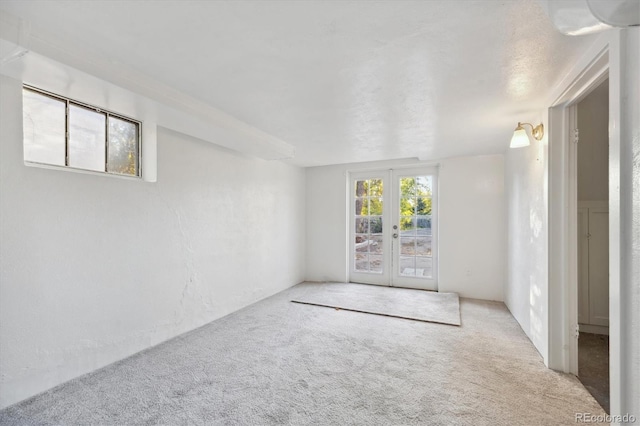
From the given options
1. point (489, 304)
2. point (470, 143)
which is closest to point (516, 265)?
point (489, 304)

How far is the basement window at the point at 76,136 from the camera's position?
2.04 m

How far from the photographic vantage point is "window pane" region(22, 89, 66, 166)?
200 centimetres

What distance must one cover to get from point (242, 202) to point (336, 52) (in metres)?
2.71

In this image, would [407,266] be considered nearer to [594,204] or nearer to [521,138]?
[594,204]

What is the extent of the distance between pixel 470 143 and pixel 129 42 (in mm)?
3690

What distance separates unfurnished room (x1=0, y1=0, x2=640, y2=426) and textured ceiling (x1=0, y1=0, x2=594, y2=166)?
1 cm

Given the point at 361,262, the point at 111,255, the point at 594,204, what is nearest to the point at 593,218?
the point at 594,204

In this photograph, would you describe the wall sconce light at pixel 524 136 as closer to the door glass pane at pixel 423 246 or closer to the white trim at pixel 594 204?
the white trim at pixel 594 204

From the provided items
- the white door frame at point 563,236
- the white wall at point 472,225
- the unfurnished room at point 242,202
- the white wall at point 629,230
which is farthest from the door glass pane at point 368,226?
the white wall at point 629,230

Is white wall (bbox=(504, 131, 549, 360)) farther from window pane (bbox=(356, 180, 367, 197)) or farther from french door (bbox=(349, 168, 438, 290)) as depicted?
window pane (bbox=(356, 180, 367, 197))

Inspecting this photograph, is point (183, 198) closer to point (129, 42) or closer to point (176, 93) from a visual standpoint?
point (176, 93)

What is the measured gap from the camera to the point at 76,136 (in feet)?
7.52

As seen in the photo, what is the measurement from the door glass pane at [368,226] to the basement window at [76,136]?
145 inches

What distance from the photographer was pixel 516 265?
3420 mm
